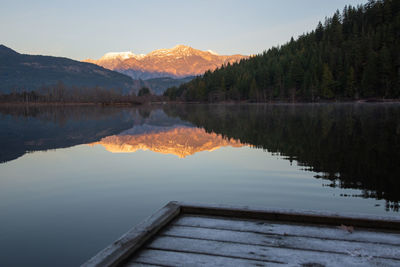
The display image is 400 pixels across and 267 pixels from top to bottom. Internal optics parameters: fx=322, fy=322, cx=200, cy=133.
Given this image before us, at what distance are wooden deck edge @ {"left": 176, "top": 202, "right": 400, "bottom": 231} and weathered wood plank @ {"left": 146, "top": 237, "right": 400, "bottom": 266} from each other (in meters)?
1.02

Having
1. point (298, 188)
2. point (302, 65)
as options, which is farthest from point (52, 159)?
point (302, 65)

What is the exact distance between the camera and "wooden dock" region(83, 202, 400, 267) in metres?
3.92

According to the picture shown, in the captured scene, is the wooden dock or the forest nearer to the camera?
the wooden dock

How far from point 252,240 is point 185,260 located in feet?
3.61

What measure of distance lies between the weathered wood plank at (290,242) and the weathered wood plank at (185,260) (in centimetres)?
55

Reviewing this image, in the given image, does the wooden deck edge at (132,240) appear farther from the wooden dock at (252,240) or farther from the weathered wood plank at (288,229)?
the weathered wood plank at (288,229)

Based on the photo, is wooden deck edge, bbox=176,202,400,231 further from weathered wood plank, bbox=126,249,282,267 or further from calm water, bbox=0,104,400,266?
calm water, bbox=0,104,400,266

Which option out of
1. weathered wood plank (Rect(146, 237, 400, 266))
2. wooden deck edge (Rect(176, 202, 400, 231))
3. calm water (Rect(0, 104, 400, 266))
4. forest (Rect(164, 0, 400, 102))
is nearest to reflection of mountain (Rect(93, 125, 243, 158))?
calm water (Rect(0, 104, 400, 266))

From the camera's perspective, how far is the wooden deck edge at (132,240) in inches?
148

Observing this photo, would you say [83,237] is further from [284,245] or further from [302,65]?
[302,65]

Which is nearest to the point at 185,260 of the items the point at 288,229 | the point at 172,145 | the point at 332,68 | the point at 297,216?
the point at 288,229

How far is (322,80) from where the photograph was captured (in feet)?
385

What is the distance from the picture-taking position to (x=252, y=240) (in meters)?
4.52

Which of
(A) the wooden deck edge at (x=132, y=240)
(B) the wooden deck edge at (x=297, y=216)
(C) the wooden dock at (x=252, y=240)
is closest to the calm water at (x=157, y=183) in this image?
(A) the wooden deck edge at (x=132, y=240)
